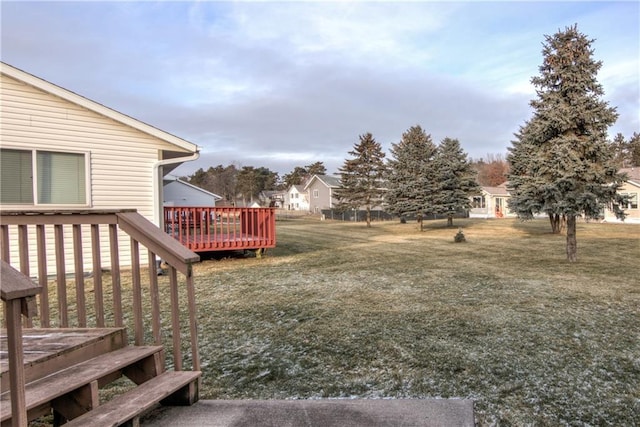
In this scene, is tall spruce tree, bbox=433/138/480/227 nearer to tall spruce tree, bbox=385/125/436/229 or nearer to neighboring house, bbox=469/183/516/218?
tall spruce tree, bbox=385/125/436/229

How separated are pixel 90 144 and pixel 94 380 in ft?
23.3

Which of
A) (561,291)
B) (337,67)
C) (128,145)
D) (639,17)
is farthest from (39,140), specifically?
(337,67)

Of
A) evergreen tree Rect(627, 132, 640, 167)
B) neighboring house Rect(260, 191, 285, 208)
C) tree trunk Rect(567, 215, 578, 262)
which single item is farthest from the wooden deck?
neighboring house Rect(260, 191, 285, 208)

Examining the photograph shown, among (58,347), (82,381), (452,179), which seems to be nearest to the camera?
(82,381)

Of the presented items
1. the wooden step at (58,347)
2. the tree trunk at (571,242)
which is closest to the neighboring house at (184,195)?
the tree trunk at (571,242)

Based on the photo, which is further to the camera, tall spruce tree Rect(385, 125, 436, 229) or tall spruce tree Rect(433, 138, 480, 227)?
tall spruce tree Rect(433, 138, 480, 227)

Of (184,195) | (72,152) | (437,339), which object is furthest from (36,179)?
(184,195)

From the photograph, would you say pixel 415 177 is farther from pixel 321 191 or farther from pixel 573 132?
pixel 321 191

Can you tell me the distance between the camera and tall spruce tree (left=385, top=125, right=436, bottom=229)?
21875mm

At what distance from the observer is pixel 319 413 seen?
88.0 inches

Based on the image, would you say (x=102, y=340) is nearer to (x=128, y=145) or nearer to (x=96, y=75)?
(x=128, y=145)

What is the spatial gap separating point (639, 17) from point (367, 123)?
79.6 ft

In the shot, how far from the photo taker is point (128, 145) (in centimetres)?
807

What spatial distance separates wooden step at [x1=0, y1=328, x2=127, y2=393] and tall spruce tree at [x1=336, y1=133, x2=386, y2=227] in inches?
998
